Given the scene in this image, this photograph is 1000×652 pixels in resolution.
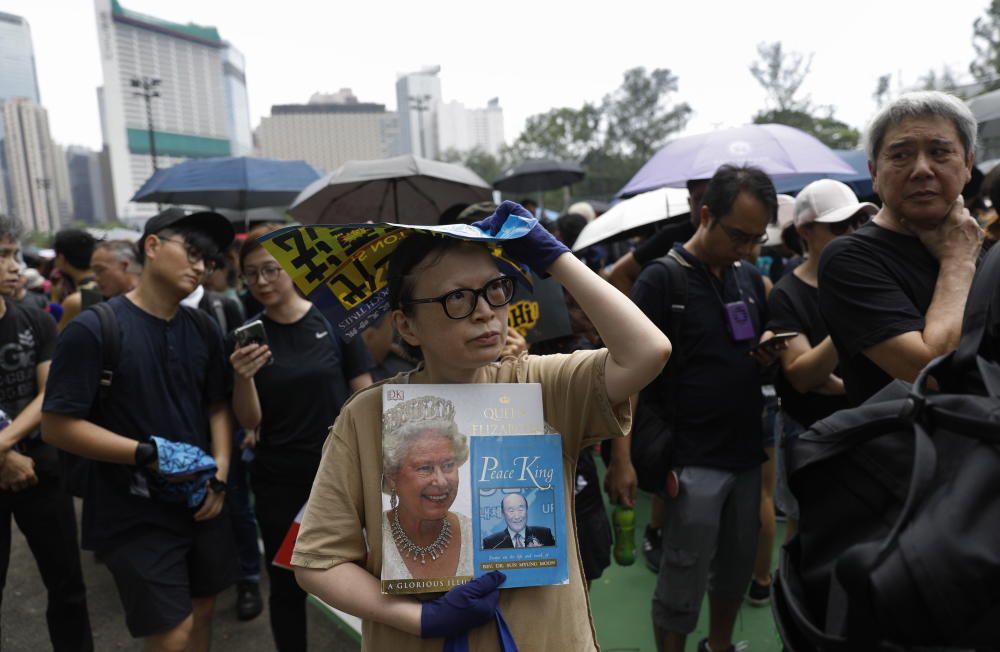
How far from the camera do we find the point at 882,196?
6.14ft

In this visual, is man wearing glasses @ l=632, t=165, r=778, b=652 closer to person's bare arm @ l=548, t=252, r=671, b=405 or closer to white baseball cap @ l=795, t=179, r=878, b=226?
white baseball cap @ l=795, t=179, r=878, b=226

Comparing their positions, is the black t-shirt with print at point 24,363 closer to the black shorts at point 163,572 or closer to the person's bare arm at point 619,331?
the black shorts at point 163,572

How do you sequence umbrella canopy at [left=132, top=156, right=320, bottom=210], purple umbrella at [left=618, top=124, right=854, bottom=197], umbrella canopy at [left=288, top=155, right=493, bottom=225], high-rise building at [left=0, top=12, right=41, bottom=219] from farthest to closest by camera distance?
high-rise building at [left=0, top=12, right=41, bottom=219]
umbrella canopy at [left=132, top=156, right=320, bottom=210]
umbrella canopy at [left=288, top=155, right=493, bottom=225]
purple umbrella at [left=618, top=124, right=854, bottom=197]

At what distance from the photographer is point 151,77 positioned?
221 ft

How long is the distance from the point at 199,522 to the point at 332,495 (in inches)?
58.6

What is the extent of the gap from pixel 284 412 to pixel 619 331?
6.17 feet

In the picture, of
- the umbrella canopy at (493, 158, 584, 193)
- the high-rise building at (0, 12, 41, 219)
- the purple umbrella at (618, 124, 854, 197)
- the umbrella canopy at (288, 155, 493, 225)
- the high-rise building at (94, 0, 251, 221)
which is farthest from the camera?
the high-rise building at (94, 0, 251, 221)

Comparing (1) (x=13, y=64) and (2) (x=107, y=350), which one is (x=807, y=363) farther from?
(1) (x=13, y=64)

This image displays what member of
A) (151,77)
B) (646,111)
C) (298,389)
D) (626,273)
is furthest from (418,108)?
(151,77)

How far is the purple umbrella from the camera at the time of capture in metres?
4.55

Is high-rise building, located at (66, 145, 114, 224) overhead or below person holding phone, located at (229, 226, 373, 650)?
overhead

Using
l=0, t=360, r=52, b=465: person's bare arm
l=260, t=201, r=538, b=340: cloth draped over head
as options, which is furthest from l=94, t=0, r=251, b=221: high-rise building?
l=260, t=201, r=538, b=340: cloth draped over head

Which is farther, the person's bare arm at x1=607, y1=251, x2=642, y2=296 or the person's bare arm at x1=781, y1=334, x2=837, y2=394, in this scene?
the person's bare arm at x1=607, y1=251, x2=642, y2=296

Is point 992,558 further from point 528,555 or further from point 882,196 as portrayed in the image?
point 882,196
